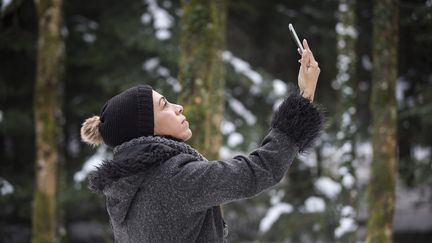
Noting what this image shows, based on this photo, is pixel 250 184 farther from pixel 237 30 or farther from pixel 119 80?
pixel 237 30

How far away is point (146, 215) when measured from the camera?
2500mm

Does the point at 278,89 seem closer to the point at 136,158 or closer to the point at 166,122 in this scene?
the point at 166,122

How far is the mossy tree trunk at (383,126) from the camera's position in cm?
749

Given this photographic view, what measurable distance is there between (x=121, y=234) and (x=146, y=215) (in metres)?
0.24

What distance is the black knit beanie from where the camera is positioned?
2.61 meters

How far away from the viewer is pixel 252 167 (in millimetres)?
2309

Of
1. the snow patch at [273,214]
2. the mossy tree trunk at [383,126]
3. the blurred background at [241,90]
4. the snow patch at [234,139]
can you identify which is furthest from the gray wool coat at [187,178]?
the snow patch at [234,139]

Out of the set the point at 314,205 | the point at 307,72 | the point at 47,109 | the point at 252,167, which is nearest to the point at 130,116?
the point at 252,167

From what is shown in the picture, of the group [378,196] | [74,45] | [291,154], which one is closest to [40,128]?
[74,45]

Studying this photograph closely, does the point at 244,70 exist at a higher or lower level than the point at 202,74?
lower

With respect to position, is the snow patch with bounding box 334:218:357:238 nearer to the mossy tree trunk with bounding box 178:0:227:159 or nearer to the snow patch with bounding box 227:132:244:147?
the mossy tree trunk with bounding box 178:0:227:159

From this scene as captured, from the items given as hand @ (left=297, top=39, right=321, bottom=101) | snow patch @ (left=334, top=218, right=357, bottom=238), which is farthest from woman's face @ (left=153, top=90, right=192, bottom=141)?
snow patch @ (left=334, top=218, right=357, bottom=238)

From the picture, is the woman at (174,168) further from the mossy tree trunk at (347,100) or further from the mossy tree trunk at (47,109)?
the mossy tree trunk at (47,109)

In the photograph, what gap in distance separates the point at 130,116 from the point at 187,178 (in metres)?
0.40
